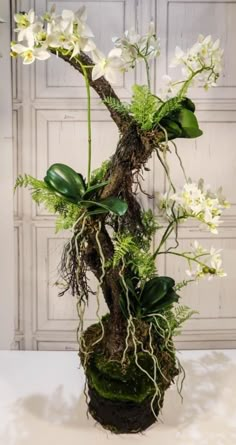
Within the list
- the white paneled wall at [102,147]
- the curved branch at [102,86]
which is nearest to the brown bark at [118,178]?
the curved branch at [102,86]

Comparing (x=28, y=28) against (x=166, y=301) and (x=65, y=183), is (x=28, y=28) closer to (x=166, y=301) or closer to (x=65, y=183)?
(x=65, y=183)

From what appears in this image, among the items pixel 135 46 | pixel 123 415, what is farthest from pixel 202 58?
pixel 123 415

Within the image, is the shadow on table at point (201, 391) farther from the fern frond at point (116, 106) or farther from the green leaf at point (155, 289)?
the fern frond at point (116, 106)

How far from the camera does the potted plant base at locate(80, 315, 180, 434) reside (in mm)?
998

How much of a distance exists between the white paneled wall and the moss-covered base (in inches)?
16.8

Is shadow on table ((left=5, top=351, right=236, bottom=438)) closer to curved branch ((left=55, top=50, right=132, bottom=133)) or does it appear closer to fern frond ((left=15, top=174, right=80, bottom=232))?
fern frond ((left=15, top=174, right=80, bottom=232))

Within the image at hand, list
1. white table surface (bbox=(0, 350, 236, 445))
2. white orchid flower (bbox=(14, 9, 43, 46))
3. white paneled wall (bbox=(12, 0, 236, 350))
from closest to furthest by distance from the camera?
white orchid flower (bbox=(14, 9, 43, 46)) → white table surface (bbox=(0, 350, 236, 445)) → white paneled wall (bbox=(12, 0, 236, 350))

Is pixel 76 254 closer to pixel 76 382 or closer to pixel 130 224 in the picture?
pixel 130 224

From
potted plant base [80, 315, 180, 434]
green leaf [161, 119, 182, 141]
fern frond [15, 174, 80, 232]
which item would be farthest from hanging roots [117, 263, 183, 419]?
green leaf [161, 119, 182, 141]

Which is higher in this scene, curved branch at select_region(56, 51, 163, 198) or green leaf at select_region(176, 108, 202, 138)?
green leaf at select_region(176, 108, 202, 138)

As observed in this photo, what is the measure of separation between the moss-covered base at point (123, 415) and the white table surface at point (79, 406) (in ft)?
0.05

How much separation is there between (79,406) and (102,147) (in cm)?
64

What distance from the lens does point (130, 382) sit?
1.00 m

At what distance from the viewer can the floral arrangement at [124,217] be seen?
3.03 feet
